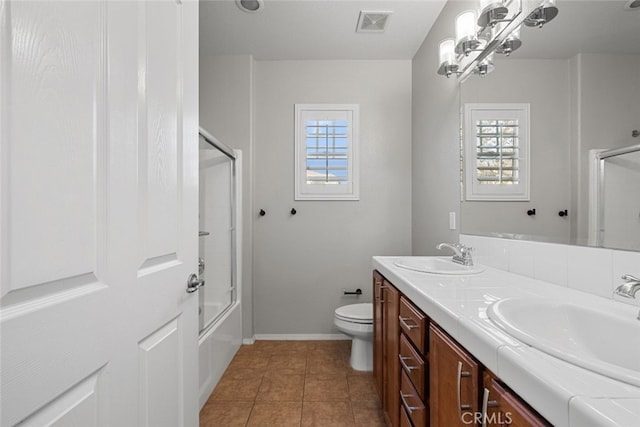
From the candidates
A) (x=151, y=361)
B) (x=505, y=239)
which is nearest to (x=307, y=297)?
(x=505, y=239)

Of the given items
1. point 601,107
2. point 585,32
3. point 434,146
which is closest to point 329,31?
point 434,146

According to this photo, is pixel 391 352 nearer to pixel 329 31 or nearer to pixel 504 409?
pixel 504 409

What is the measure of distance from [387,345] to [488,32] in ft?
5.46

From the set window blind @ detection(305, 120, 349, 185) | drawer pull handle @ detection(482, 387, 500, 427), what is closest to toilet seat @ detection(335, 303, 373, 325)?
window blind @ detection(305, 120, 349, 185)

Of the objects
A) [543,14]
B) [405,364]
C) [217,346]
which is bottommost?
[217,346]

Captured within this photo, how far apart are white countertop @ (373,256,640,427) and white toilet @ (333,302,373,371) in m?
1.04

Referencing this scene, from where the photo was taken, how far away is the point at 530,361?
0.50 meters

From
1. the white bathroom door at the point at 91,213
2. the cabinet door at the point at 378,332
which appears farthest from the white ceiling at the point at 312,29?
the cabinet door at the point at 378,332

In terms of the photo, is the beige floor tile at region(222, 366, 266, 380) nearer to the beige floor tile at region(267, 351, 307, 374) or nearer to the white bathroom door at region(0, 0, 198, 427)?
the beige floor tile at region(267, 351, 307, 374)

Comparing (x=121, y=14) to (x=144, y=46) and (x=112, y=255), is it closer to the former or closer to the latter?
(x=144, y=46)

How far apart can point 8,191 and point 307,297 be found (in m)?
2.39

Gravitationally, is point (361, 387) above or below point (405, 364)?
below

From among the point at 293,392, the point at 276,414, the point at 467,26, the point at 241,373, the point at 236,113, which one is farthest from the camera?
the point at 236,113

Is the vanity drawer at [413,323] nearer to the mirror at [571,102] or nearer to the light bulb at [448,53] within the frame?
the mirror at [571,102]
